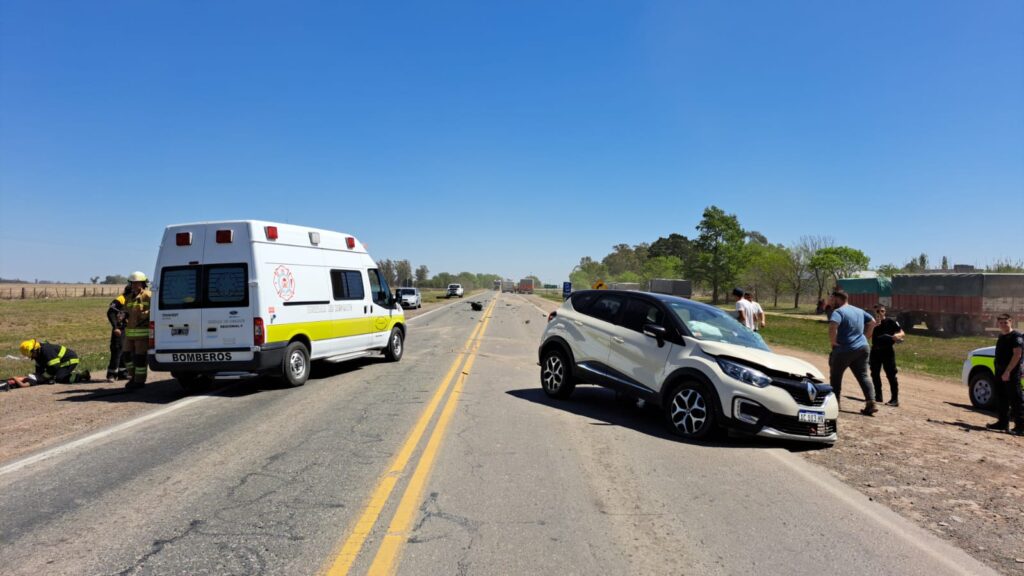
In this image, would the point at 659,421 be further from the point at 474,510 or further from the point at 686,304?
the point at 474,510

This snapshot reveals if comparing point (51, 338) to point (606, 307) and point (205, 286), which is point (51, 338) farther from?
point (606, 307)

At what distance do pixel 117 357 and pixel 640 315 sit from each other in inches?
382

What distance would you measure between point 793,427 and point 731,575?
3.53m

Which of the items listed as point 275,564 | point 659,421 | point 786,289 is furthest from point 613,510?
point 786,289

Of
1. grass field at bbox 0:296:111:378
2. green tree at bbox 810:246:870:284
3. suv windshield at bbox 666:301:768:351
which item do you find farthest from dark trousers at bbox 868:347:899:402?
green tree at bbox 810:246:870:284

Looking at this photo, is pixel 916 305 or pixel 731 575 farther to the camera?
pixel 916 305

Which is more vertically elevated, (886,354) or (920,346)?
(886,354)

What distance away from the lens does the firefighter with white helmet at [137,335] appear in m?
9.95

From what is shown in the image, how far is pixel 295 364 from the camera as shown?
33.6 ft

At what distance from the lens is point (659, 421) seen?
26.1ft

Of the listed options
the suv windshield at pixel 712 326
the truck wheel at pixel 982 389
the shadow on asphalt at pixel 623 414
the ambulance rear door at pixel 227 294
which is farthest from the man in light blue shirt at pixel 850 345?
the ambulance rear door at pixel 227 294

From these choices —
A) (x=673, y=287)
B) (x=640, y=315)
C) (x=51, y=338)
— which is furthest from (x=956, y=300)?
(x=51, y=338)

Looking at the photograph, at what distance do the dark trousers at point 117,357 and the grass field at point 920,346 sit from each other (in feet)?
63.7

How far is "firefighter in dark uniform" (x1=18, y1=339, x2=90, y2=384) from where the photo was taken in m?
10.9
